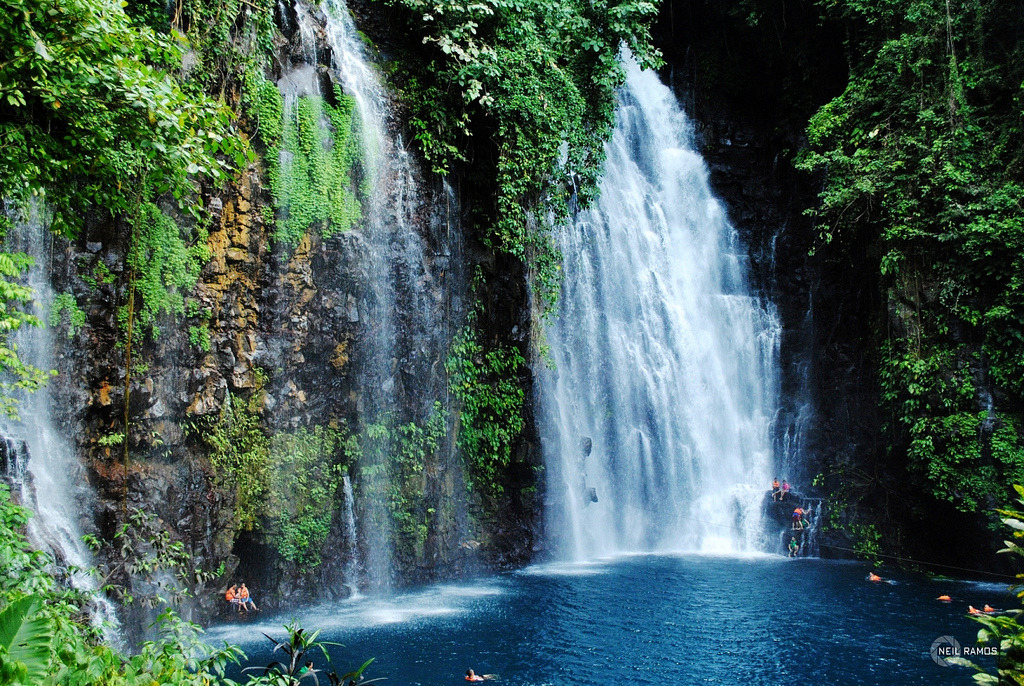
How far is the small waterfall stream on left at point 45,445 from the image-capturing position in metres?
9.05

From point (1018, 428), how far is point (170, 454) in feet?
53.9

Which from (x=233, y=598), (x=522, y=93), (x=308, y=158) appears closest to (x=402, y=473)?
(x=233, y=598)

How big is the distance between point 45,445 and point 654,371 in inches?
549

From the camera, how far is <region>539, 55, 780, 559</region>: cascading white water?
1723 centimetres

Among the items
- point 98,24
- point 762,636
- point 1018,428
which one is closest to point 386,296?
point 98,24

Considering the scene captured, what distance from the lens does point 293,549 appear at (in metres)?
12.2

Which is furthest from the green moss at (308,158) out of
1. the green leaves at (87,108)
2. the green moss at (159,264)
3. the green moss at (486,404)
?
the green moss at (486,404)

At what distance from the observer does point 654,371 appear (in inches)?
734

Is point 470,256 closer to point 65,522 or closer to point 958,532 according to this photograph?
point 65,522

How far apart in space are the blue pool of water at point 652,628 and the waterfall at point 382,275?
214cm

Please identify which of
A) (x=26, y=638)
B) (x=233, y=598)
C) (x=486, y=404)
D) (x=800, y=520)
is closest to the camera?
(x=26, y=638)

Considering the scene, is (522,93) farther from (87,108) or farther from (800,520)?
(800,520)

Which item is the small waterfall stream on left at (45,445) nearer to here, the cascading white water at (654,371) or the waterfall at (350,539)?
the waterfall at (350,539)

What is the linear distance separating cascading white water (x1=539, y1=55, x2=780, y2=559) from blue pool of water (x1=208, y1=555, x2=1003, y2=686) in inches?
109
